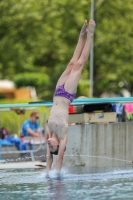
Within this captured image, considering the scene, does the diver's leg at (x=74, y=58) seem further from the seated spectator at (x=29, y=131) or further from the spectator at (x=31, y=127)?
the spectator at (x=31, y=127)

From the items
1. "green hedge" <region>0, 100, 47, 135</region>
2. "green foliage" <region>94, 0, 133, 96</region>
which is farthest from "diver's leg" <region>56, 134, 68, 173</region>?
"green foliage" <region>94, 0, 133, 96</region>

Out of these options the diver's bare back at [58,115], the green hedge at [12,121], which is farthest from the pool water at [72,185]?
the green hedge at [12,121]

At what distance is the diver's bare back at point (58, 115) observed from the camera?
481 inches

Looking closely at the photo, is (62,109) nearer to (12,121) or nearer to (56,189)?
(56,189)

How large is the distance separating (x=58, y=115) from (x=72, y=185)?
212 cm

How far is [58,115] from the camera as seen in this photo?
1233 cm

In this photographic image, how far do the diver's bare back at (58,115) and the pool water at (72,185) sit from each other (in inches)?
28.1

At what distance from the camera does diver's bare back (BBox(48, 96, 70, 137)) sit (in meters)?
12.2

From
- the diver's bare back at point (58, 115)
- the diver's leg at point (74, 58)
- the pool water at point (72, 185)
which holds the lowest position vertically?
the pool water at point (72, 185)

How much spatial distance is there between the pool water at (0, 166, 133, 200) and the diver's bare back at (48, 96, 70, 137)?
71 centimetres

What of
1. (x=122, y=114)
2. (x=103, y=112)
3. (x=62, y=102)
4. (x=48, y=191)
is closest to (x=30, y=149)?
(x=122, y=114)

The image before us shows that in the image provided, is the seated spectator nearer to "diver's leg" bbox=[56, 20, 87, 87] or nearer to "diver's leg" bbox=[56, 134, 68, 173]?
"diver's leg" bbox=[56, 20, 87, 87]

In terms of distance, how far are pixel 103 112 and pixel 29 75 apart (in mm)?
41115

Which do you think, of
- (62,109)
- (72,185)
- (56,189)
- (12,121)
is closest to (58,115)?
(62,109)
